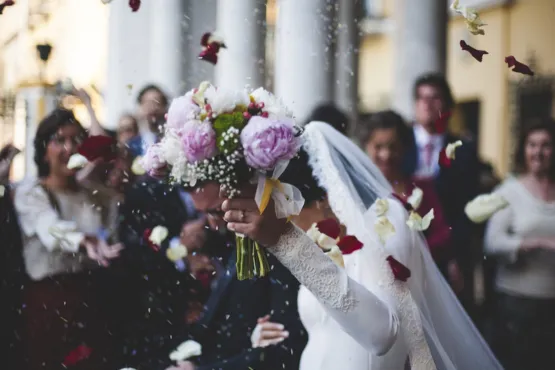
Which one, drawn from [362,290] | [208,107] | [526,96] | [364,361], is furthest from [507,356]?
[526,96]

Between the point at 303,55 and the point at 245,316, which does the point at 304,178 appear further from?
the point at 303,55

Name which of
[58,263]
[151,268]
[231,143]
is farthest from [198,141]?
[58,263]

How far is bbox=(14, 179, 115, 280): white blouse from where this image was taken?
17.5 feet

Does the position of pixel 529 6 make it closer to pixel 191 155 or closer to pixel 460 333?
pixel 460 333

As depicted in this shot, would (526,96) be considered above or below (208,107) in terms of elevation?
below

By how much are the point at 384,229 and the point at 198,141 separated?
3.00ft

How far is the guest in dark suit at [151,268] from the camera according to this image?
4969mm

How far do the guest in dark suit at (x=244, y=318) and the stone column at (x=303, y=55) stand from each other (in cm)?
227

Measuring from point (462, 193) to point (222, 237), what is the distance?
2177 mm

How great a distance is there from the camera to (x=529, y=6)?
15062 millimetres

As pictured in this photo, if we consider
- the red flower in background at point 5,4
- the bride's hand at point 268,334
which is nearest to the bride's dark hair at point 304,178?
the bride's hand at point 268,334

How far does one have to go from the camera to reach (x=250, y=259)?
308 centimetres

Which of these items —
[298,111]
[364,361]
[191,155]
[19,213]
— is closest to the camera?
[191,155]

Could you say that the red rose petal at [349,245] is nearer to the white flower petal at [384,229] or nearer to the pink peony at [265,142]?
the white flower petal at [384,229]
